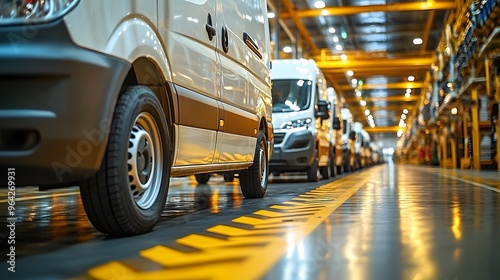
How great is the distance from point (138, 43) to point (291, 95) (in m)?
9.45

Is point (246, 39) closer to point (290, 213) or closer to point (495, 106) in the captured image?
point (290, 213)

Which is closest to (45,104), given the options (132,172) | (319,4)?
(132,172)

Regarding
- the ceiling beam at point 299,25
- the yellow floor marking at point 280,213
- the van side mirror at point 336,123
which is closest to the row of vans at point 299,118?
the van side mirror at point 336,123

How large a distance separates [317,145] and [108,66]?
10.2m

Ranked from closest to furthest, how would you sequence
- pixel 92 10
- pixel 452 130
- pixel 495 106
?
pixel 92 10 → pixel 495 106 → pixel 452 130

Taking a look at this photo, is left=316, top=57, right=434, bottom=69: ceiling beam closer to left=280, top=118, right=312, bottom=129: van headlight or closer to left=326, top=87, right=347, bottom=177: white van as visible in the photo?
left=326, top=87, right=347, bottom=177: white van

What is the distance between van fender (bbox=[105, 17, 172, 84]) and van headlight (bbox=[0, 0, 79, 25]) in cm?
38

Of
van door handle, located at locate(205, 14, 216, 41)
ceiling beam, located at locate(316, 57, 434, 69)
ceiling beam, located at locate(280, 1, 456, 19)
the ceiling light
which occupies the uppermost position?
the ceiling light

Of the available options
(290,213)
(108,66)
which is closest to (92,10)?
(108,66)

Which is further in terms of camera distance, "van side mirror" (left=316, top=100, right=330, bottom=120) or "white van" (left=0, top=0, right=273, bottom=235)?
"van side mirror" (left=316, top=100, right=330, bottom=120)

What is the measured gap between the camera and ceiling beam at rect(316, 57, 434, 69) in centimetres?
3469

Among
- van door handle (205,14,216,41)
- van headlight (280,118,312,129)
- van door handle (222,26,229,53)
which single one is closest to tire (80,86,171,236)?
van door handle (205,14,216,41)

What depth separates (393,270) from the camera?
106 inches

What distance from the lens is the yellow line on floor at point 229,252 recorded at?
105 inches
